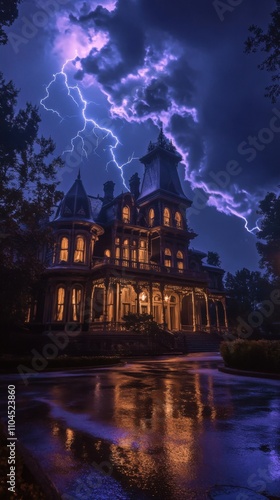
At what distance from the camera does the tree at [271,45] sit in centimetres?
1074

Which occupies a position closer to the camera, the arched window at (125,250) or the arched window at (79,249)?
the arched window at (79,249)

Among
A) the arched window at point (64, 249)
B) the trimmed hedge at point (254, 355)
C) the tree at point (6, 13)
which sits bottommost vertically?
the trimmed hedge at point (254, 355)

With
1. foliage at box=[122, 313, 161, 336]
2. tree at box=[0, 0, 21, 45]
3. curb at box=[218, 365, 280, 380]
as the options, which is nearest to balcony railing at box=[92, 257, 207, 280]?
foliage at box=[122, 313, 161, 336]

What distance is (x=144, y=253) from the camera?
33875 millimetres

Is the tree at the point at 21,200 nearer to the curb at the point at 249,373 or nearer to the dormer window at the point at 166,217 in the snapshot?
the curb at the point at 249,373

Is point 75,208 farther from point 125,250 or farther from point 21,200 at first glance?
point 21,200

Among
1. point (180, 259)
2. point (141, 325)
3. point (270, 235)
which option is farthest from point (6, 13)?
point (270, 235)

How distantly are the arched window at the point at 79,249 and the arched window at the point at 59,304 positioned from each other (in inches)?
126

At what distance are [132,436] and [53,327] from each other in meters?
24.1

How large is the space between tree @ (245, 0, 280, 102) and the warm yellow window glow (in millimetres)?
22134

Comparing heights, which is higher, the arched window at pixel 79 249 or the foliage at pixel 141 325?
the arched window at pixel 79 249

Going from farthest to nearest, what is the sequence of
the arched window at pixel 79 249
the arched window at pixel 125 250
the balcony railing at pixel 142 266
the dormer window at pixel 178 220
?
the dormer window at pixel 178 220 < the arched window at pixel 125 250 < the arched window at pixel 79 249 < the balcony railing at pixel 142 266

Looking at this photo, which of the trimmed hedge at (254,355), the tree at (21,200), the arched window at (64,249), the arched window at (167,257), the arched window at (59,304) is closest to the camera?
the trimmed hedge at (254,355)

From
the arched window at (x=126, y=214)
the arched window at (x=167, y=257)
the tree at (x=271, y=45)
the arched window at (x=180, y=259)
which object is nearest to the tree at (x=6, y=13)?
the tree at (x=271, y=45)
